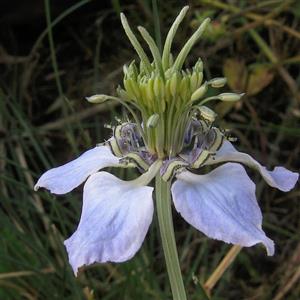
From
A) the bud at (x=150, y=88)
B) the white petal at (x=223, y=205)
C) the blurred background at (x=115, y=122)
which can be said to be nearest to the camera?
the white petal at (x=223, y=205)

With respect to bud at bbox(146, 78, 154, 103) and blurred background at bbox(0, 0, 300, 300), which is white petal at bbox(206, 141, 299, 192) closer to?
bud at bbox(146, 78, 154, 103)

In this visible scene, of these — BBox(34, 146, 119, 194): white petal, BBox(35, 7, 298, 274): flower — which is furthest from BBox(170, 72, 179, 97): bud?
BBox(34, 146, 119, 194): white petal

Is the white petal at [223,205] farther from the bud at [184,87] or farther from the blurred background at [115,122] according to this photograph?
the blurred background at [115,122]

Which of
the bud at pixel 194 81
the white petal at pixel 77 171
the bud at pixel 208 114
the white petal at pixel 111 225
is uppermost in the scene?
the bud at pixel 194 81

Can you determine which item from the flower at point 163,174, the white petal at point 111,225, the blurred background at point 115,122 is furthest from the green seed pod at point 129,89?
the blurred background at point 115,122

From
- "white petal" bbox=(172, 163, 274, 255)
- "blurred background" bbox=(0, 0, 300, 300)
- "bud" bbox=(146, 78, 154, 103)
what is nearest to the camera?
"white petal" bbox=(172, 163, 274, 255)

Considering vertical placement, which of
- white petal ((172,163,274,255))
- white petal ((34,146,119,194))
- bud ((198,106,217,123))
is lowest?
white petal ((34,146,119,194))

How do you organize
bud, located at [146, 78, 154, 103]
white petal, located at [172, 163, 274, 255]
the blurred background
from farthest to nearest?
the blurred background → bud, located at [146, 78, 154, 103] → white petal, located at [172, 163, 274, 255]

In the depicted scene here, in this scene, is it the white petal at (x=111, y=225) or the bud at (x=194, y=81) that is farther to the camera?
the bud at (x=194, y=81)
